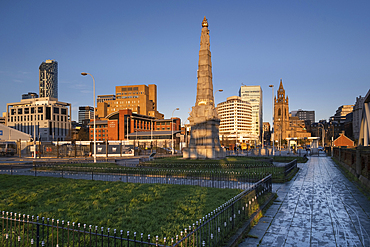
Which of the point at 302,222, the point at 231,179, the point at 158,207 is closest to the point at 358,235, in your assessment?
the point at 302,222

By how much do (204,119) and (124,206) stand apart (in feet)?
70.2

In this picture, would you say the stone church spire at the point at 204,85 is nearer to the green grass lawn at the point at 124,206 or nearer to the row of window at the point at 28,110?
the green grass lawn at the point at 124,206

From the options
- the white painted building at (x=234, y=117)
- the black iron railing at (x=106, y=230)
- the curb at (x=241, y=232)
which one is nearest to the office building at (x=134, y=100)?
the white painted building at (x=234, y=117)

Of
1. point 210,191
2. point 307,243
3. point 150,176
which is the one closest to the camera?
point 307,243

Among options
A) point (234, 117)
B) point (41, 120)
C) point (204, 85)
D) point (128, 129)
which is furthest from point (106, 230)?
point (234, 117)

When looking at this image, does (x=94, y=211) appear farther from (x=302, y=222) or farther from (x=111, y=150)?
(x=111, y=150)

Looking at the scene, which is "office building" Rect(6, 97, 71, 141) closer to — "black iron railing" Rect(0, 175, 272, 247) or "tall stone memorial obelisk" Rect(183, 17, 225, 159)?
"tall stone memorial obelisk" Rect(183, 17, 225, 159)

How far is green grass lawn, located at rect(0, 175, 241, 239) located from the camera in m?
8.25

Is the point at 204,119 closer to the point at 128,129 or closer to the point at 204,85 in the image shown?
the point at 204,85

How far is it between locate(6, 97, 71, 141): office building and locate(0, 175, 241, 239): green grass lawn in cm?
14983

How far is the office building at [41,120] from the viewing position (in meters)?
149

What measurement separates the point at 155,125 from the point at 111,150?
100256mm

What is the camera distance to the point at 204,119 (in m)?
30.8

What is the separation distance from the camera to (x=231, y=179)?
18.2 m
